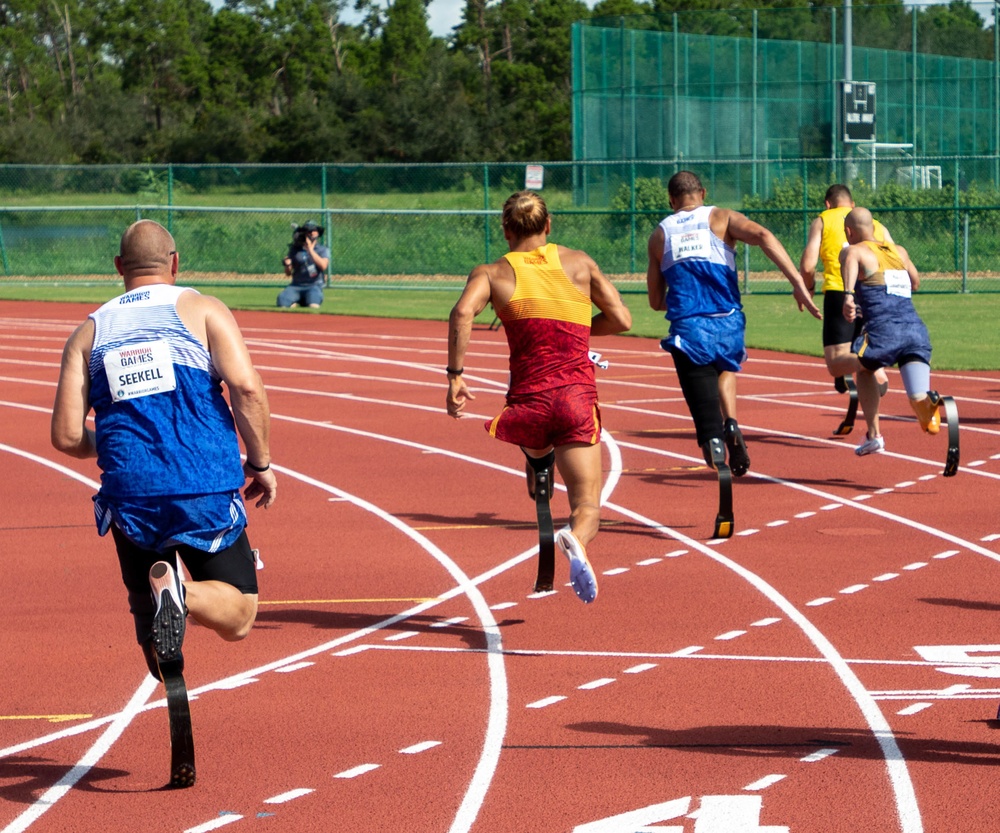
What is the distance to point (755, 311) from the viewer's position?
25953 millimetres

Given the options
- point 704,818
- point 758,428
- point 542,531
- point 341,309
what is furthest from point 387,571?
point 341,309

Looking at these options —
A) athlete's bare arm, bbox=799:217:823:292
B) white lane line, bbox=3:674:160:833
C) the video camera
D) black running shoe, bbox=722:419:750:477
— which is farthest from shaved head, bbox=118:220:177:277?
the video camera

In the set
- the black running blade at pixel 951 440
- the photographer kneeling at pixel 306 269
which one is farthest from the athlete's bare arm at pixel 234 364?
the photographer kneeling at pixel 306 269

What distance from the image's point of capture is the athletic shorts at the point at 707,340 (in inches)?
368

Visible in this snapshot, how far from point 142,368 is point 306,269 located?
74.8 feet

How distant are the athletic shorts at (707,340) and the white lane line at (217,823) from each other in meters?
5.15

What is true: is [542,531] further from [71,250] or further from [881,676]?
[71,250]

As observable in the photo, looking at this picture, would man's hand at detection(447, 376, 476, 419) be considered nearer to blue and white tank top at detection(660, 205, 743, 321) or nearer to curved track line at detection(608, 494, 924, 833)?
curved track line at detection(608, 494, 924, 833)

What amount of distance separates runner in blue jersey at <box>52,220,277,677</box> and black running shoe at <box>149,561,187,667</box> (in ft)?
0.07

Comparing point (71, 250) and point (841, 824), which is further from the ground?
point (71, 250)

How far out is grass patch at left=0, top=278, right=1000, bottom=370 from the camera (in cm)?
1978

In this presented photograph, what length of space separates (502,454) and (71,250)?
2554cm

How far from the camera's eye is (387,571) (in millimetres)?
8531

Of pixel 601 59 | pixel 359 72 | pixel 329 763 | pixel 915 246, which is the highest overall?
pixel 359 72
